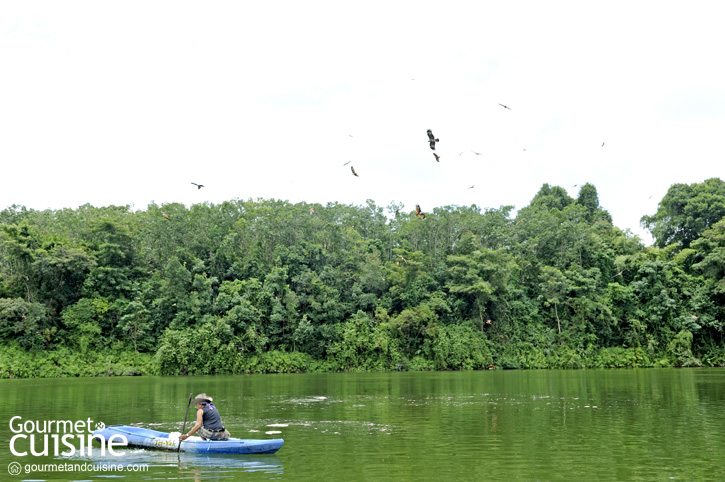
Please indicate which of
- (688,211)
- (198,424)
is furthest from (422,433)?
(688,211)

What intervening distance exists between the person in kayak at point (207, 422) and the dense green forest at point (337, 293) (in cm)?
2984

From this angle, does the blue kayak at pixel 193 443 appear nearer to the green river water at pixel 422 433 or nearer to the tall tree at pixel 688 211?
the green river water at pixel 422 433

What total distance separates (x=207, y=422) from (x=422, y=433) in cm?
500

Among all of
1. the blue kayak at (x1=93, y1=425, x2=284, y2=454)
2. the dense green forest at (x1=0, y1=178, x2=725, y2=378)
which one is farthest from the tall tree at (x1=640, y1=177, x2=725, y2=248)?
the blue kayak at (x1=93, y1=425, x2=284, y2=454)

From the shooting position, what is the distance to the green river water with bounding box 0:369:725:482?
10773 millimetres

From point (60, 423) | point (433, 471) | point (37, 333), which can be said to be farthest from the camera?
point (37, 333)

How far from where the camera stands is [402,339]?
46531mm

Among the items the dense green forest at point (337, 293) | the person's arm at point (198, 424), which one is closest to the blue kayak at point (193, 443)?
the person's arm at point (198, 424)

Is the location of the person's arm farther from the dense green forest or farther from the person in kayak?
the dense green forest

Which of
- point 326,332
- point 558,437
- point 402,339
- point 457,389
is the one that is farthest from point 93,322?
point 558,437

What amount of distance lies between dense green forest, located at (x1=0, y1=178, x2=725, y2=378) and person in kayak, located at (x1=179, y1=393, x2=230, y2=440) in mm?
29843

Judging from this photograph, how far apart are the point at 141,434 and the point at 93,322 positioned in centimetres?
3430

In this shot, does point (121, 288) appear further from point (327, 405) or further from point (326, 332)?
point (327, 405)

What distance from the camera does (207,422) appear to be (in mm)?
13078
